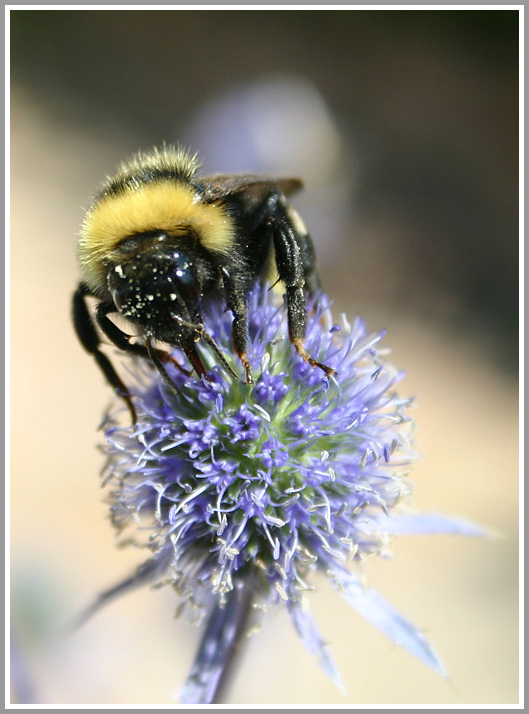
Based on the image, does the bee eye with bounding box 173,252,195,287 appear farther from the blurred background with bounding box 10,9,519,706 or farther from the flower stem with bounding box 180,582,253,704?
the blurred background with bounding box 10,9,519,706

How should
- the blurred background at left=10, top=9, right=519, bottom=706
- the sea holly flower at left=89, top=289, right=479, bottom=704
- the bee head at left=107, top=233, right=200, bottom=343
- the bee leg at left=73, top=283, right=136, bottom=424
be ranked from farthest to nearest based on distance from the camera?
the blurred background at left=10, top=9, right=519, bottom=706 < the bee leg at left=73, top=283, right=136, bottom=424 < the sea holly flower at left=89, top=289, right=479, bottom=704 < the bee head at left=107, top=233, right=200, bottom=343

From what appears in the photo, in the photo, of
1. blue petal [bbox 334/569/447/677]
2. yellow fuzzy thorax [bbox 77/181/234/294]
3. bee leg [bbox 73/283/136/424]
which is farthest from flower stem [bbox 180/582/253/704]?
yellow fuzzy thorax [bbox 77/181/234/294]

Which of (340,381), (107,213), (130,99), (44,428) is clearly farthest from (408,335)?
(107,213)

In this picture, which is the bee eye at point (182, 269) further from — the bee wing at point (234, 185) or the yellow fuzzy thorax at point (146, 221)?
the bee wing at point (234, 185)

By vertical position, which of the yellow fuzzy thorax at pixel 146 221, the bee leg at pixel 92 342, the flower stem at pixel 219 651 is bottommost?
the flower stem at pixel 219 651

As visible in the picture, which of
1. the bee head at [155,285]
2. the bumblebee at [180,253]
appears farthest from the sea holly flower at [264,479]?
the bee head at [155,285]

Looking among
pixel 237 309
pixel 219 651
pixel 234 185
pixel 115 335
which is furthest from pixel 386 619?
pixel 234 185

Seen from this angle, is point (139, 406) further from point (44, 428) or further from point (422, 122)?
point (422, 122)

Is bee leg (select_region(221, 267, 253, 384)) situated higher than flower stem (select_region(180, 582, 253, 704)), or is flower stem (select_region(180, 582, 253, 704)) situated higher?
bee leg (select_region(221, 267, 253, 384))
